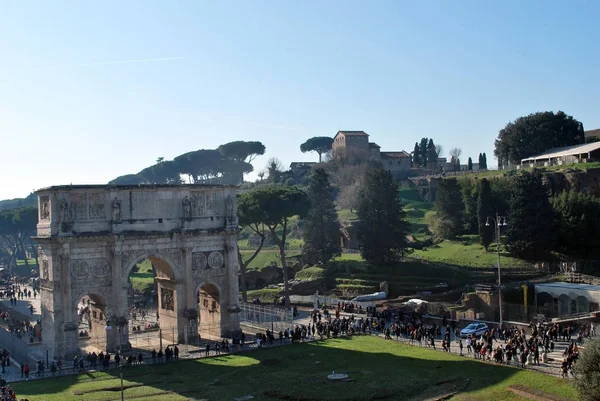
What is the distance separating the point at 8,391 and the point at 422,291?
108 ft

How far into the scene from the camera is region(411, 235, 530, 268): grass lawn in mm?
56947

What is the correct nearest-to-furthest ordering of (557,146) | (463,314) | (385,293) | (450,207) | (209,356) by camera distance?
1. (209,356)
2. (463,314)
3. (385,293)
4. (450,207)
5. (557,146)

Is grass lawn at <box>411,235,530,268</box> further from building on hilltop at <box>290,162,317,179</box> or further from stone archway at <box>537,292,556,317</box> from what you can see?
building on hilltop at <box>290,162,317,179</box>

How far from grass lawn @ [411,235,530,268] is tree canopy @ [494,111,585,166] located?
19.7 m

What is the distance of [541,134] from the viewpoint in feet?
266

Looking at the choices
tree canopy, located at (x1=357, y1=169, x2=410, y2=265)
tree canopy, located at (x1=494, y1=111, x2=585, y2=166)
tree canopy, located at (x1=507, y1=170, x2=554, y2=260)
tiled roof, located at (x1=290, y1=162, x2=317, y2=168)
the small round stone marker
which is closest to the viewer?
the small round stone marker

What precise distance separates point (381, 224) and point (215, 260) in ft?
70.2

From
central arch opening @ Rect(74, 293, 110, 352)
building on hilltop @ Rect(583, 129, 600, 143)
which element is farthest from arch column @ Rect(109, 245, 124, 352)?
building on hilltop @ Rect(583, 129, 600, 143)

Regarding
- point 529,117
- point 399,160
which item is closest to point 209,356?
point 529,117

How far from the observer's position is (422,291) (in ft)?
174

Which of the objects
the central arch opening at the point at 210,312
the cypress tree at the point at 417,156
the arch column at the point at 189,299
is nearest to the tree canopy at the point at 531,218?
the central arch opening at the point at 210,312

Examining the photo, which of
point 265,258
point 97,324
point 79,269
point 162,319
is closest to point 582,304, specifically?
point 162,319

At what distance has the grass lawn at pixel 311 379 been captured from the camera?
27.0 metres

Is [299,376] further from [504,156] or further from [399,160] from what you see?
[399,160]
